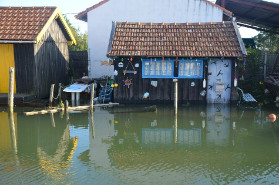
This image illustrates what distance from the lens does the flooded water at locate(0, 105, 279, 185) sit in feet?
21.5

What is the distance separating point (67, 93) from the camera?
16516mm

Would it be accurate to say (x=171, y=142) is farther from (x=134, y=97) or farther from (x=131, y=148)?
(x=134, y=97)

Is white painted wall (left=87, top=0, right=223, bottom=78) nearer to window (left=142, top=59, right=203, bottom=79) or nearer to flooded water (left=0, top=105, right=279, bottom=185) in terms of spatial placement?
window (left=142, top=59, right=203, bottom=79)

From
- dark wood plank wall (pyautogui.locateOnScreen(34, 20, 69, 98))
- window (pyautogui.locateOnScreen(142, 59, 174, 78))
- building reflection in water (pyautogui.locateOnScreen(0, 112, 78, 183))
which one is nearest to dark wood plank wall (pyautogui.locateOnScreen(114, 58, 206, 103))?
window (pyautogui.locateOnScreen(142, 59, 174, 78))

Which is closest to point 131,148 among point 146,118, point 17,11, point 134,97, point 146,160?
point 146,160

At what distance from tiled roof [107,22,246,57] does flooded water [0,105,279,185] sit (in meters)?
3.19

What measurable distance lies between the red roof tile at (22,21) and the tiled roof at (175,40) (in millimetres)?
4031

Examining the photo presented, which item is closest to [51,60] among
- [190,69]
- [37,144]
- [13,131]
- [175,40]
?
[175,40]

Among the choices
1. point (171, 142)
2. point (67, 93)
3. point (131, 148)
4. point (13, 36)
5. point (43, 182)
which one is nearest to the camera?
point (43, 182)

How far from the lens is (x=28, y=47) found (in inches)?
605

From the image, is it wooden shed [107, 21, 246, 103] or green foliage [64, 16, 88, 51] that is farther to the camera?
green foliage [64, 16, 88, 51]

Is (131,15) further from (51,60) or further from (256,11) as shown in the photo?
(256,11)

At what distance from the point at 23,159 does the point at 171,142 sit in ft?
14.2

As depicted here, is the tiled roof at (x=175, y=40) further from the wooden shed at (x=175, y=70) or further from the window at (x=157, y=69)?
the window at (x=157, y=69)
